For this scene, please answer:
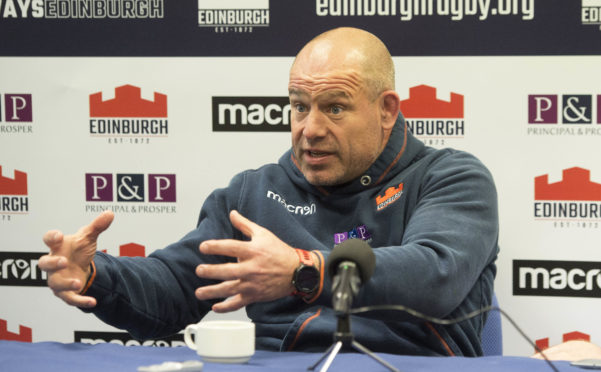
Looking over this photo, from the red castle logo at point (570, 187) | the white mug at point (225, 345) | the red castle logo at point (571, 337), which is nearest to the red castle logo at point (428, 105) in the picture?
the red castle logo at point (570, 187)

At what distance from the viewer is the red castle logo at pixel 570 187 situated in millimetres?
2637

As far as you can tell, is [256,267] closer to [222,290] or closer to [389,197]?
[222,290]

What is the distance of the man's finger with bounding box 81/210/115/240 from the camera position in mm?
1757

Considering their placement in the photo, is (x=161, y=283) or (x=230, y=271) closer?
(x=230, y=271)

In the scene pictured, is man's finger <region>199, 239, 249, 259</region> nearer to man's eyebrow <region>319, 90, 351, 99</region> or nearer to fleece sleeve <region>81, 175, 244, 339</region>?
fleece sleeve <region>81, 175, 244, 339</region>

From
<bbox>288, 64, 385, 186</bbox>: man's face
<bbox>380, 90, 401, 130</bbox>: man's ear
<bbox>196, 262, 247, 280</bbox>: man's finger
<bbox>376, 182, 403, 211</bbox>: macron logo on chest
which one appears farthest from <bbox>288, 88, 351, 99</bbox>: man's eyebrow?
<bbox>196, 262, 247, 280</bbox>: man's finger

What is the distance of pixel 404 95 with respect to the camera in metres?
2.75

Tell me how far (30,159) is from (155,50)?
0.63m

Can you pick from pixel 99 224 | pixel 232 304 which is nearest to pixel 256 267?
pixel 232 304

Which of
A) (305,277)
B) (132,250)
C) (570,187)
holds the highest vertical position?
(570,187)

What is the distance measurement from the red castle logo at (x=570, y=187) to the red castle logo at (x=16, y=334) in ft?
6.27

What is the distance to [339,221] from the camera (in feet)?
7.14

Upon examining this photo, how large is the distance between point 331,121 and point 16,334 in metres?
1.63

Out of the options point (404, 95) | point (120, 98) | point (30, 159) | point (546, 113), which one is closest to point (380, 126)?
point (404, 95)
